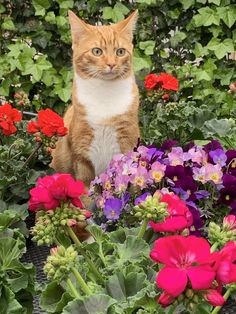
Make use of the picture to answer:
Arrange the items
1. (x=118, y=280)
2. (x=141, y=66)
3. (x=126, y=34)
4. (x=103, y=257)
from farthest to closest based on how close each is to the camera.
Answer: (x=141, y=66), (x=126, y=34), (x=103, y=257), (x=118, y=280)

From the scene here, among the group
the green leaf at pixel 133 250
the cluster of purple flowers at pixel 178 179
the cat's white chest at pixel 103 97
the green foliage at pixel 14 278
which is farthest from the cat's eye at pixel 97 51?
the green leaf at pixel 133 250

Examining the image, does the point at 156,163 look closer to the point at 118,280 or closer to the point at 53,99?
the point at 118,280

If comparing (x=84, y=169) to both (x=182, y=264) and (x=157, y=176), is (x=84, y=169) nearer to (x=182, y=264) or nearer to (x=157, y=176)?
(x=157, y=176)

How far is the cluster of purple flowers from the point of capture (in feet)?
6.46

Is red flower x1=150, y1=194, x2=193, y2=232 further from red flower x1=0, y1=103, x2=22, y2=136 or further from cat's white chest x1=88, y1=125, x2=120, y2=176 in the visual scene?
cat's white chest x1=88, y1=125, x2=120, y2=176

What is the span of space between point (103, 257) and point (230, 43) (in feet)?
10.2

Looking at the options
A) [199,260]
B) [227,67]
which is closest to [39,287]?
[199,260]

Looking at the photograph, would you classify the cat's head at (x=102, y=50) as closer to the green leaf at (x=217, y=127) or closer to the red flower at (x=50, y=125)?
the green leaf at (x=217, y=127)

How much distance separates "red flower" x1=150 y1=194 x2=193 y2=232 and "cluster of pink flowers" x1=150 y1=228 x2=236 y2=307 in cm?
15

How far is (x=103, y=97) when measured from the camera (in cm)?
271

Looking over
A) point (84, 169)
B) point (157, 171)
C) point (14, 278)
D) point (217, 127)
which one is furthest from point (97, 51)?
point (14, 278)

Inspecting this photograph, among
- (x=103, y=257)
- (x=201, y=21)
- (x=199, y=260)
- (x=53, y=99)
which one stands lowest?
(x=53, y=99)

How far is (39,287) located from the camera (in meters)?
1.43

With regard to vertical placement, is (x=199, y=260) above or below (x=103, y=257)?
above
